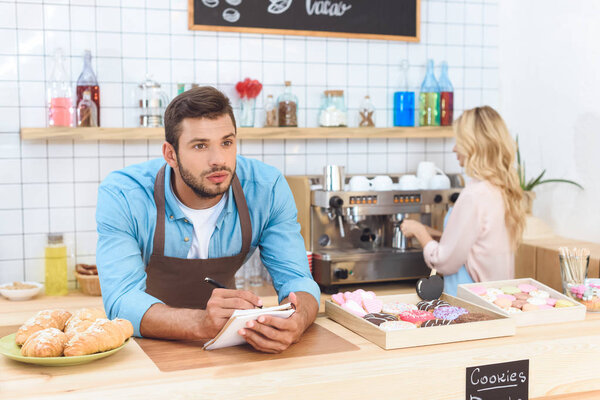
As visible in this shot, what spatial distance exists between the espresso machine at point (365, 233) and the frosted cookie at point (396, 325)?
151cm

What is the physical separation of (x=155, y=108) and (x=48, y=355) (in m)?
2.07

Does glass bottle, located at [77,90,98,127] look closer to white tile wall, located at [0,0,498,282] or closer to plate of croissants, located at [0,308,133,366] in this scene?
white tile wall, located at [0,0,498,282]

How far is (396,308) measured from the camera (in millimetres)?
1871

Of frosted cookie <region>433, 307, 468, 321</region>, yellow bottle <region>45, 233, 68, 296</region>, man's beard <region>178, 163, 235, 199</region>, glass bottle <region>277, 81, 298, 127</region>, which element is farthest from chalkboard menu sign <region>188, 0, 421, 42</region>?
frosted cookie <region>433, 307, 468, 321</region>

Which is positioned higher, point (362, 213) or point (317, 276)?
point (362, 213)

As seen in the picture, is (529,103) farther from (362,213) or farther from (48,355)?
(48,355)

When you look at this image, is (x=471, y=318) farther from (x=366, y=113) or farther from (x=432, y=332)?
(x=366, y=113)

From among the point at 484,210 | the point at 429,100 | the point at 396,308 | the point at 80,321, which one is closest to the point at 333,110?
the point at 429,100

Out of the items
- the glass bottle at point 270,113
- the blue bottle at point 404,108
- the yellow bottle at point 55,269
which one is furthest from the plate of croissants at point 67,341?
the blue bottle at point 404,108

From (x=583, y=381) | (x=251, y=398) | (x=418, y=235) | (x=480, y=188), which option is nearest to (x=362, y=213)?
(x=418, y=235)

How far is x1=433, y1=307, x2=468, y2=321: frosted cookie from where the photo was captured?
1.75 metres

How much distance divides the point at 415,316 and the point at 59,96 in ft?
7.16

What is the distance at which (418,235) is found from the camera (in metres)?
3.12

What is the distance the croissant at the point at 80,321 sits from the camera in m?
1.53
